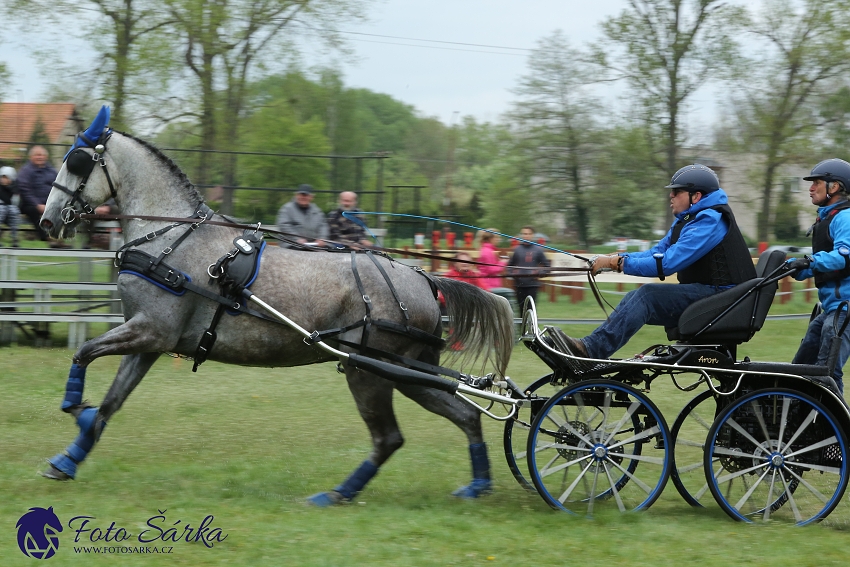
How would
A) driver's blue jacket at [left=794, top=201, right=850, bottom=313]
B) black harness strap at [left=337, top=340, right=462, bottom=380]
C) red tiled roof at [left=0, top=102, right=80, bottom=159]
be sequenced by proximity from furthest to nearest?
1. red tiled roof at [left=0, top=102, right=80, bottom=159]
2. black harness strap at [left=337, top=340, right=462, bottom=380]
3. driver's blue jacket at [left=794, top=201, right=850, bottom=313]

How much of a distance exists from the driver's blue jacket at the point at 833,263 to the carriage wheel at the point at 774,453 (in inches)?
24.2

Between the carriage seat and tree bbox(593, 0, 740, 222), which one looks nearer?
the carriage seat

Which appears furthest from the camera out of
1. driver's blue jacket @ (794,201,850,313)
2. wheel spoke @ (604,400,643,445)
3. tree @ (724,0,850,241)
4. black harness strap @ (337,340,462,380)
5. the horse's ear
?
tree @ (724,0,850,241)

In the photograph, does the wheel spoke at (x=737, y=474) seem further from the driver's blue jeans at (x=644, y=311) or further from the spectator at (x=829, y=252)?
the driver's blue jeans at (x=644, y=311)

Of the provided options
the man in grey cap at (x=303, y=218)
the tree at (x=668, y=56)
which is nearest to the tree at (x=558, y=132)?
the tree at (x=668, y=56)

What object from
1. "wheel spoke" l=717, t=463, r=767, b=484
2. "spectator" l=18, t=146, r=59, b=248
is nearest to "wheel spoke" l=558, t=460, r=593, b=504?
"wheel spoke" l=717, t=463, r=767, b=484

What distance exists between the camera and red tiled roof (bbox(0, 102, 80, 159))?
14.9 metres

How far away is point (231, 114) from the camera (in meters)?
17.1

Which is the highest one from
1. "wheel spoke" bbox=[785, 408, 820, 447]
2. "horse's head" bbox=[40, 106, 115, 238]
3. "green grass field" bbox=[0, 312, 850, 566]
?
"horse's head" bbox=[40, 106, 115, 238]

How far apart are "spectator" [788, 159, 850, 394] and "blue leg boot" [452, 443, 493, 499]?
2.02m

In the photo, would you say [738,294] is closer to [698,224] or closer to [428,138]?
[698,224]

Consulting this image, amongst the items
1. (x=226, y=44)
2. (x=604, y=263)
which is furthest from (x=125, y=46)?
(x=604, y=263)

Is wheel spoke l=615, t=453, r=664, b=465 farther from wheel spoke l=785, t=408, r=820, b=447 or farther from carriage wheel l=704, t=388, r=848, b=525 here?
wheel spoke l=785, t=408, r=820, b=447

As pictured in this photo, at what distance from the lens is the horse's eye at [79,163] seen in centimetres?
525
